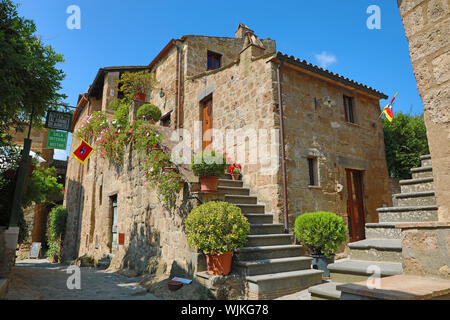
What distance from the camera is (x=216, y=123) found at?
8.29 meters

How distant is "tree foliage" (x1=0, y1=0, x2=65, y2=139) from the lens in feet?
12.6

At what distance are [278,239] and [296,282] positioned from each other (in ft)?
3.17

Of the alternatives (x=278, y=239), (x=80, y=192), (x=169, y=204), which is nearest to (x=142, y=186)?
(x=169, y=204)

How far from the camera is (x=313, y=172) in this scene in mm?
6949

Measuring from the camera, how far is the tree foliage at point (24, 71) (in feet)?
12.6

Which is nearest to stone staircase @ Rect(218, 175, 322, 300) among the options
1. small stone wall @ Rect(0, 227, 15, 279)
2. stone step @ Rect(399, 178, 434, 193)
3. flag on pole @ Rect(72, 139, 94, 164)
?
stone step @ Rect(399, 178, 434, 193)

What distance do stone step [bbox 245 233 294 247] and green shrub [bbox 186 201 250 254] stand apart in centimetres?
64

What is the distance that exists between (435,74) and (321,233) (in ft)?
12.2

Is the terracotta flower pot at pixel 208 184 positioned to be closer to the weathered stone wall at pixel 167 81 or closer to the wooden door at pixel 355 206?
the wooden door at pixel 355 206

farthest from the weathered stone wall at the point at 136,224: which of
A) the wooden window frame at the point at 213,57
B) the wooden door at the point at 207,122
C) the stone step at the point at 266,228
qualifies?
the wooden window frame at the point at 213,57

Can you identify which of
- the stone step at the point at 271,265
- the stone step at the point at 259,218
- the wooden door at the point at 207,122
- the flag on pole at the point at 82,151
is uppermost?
the wooden door at the point at 207,122

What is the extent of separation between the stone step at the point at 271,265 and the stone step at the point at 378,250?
4.67 feet

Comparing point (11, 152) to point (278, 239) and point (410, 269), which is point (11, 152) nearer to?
point (278, 239)

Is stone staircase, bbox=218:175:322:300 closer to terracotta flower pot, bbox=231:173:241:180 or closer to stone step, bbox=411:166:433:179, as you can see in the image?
terracotta flower pot, bbox=231:173:241:180
